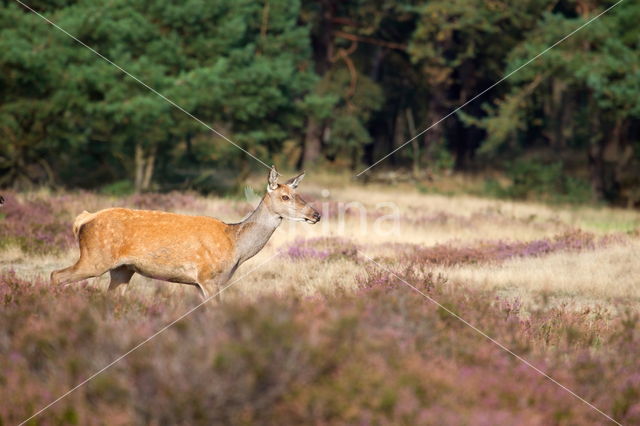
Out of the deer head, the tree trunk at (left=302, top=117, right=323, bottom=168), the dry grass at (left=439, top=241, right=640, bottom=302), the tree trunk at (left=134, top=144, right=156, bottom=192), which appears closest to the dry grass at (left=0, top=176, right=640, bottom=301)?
the dry grass at (left=439, top=241, right=640, bottom=302)

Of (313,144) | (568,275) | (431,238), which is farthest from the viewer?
(313,144)

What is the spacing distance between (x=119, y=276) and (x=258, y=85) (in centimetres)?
1685

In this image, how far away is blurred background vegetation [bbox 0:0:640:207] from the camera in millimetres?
21625

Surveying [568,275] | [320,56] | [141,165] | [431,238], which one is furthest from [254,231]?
[320,56]


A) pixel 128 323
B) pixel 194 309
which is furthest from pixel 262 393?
pixel 128 323

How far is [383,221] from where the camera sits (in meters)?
19.1

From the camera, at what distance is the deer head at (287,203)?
8.95 metres

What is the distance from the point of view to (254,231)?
28.7 feet

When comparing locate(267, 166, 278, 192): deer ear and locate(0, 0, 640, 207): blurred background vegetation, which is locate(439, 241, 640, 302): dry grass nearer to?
locate(267, 166, 278, 192): deer ear

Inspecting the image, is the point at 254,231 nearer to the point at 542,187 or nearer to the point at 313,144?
the point at 542,187

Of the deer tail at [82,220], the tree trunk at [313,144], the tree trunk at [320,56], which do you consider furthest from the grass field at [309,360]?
the tree trunk at [313,144]

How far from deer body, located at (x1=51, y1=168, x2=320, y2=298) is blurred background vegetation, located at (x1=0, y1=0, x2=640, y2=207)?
13.3 meters

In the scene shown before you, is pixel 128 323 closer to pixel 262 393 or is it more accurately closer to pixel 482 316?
pixel 262 393

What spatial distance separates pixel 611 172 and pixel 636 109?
769 centimetres
